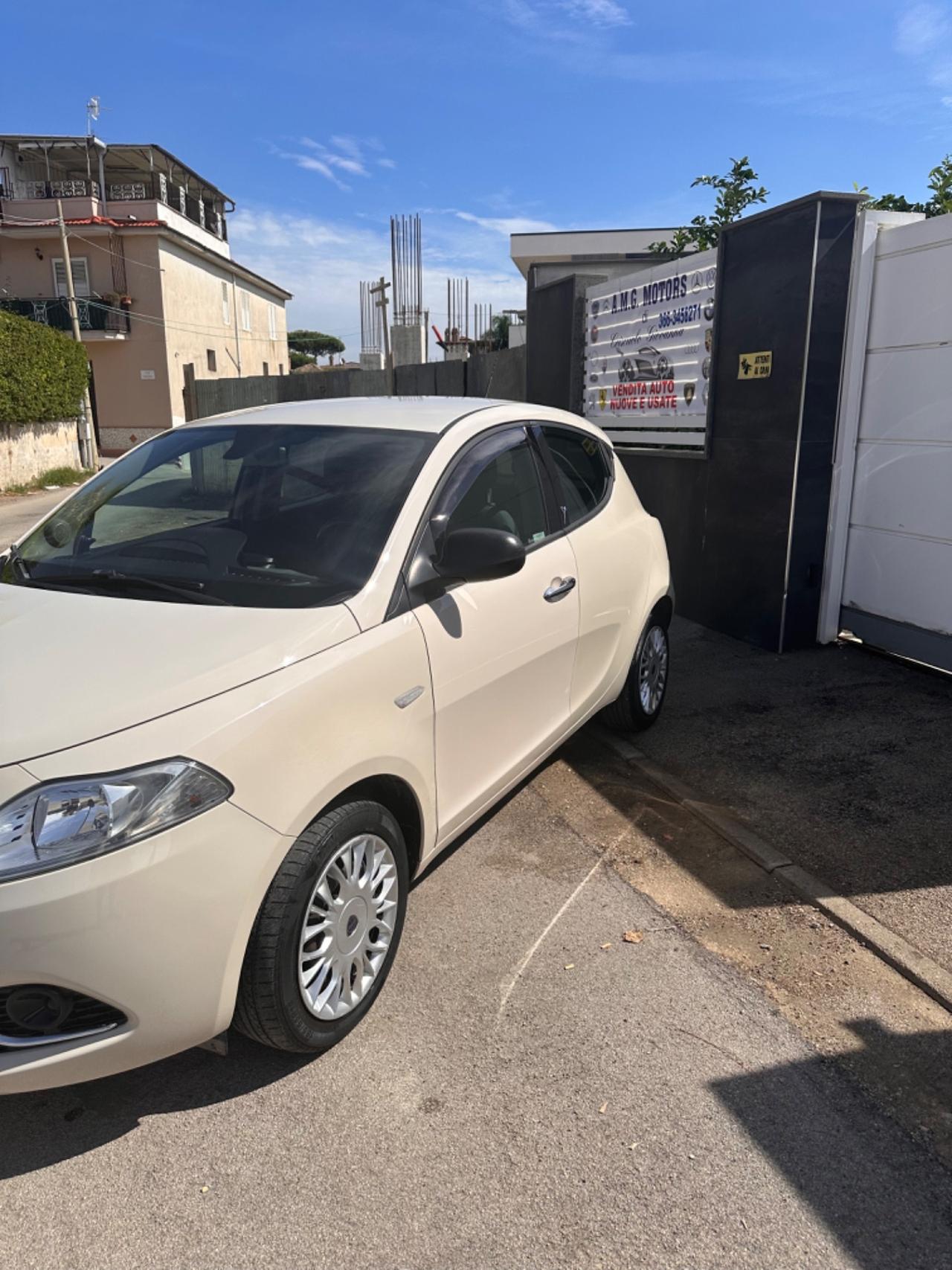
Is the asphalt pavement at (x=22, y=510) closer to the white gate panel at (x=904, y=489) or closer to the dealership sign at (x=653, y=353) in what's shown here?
the dealership sign at (x=653, y=353)

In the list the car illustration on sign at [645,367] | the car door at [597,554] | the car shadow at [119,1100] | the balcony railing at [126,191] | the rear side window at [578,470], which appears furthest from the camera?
the balcony railing at [126,191]

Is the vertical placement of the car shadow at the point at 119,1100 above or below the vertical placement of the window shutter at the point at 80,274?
below

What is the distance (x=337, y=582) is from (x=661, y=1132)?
1.75m

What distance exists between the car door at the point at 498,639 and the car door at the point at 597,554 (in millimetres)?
127

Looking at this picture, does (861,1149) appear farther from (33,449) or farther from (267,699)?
(33,449)

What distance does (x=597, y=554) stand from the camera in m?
4.21

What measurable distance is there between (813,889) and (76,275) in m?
38.8

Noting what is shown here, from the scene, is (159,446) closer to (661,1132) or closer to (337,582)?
(337,582)

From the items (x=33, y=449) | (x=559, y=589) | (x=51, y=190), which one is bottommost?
(x=33, y=449)

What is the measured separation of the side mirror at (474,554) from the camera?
298cm

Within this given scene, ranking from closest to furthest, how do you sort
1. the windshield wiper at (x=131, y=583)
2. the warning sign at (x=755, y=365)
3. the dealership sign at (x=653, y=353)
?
the windshield wiper at (x=131, y=583)
the warning sign at (x=755, y=365)
the dealership sign at (x=653, y=353)

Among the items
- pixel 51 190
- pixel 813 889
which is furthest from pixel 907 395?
pixel 51 190

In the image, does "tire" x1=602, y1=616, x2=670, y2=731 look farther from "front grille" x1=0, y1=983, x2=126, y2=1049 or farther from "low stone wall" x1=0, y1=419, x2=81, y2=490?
"low stone wall" x1=0, y1=419, x2=81, y2=490

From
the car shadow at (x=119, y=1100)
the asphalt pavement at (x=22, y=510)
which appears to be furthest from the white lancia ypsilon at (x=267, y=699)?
the asphalt pavement at (x=22, y=510)
